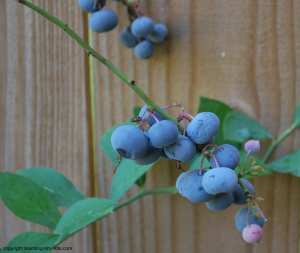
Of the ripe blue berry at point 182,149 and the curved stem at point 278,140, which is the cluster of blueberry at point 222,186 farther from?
the curved stem at point 278,140

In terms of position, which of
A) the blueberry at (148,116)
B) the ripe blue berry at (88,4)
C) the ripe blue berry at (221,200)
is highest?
the ripe blue berry at (88,4)

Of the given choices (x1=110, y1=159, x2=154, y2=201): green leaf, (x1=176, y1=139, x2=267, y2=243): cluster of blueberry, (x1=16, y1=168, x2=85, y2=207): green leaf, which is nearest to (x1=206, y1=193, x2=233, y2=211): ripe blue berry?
(x1=176, y1=139, x2=267, y2=243): cluster of blueberry

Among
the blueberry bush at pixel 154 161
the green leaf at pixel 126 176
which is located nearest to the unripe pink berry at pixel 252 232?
the blueberry bush at pixel 154 161

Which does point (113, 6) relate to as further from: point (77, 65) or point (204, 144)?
point (204, 144)

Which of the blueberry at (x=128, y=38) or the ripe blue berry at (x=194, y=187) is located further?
the blueberry at (x=128, y=38)

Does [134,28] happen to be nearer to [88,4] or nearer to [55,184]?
[88,4]

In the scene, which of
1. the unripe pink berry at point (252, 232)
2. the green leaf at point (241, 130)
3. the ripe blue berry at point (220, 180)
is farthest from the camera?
the green leaf at point (241, 130)

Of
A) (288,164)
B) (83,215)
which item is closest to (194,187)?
(83,215)

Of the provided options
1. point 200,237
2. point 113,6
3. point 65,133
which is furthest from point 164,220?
point 113,6
